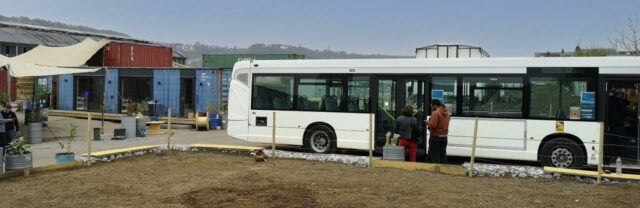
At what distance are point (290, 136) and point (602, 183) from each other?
24.0ft

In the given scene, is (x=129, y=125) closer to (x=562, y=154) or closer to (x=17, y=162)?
(x=17, y=162)

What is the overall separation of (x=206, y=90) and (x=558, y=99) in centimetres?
1792


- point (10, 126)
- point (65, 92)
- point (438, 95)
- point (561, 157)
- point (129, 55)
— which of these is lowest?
point (561, 157)

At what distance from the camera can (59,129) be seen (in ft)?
76.4

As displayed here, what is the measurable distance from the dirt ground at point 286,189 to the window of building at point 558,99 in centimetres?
231

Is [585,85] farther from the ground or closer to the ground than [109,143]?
farther from the ground

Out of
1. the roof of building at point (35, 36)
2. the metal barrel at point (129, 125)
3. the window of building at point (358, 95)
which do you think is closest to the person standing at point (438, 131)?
the window of building at point (358, 95)

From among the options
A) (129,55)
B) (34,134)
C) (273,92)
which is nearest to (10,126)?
(34,134)

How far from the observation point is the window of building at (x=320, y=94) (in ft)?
46.7

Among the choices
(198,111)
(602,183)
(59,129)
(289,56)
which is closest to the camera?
(602,183)

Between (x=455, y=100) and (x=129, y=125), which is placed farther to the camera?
(x=129, y=125)

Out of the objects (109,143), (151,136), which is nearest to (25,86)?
(151,136)

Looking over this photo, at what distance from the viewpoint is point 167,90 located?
2797 cm

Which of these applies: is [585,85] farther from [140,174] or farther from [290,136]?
[140,174]
